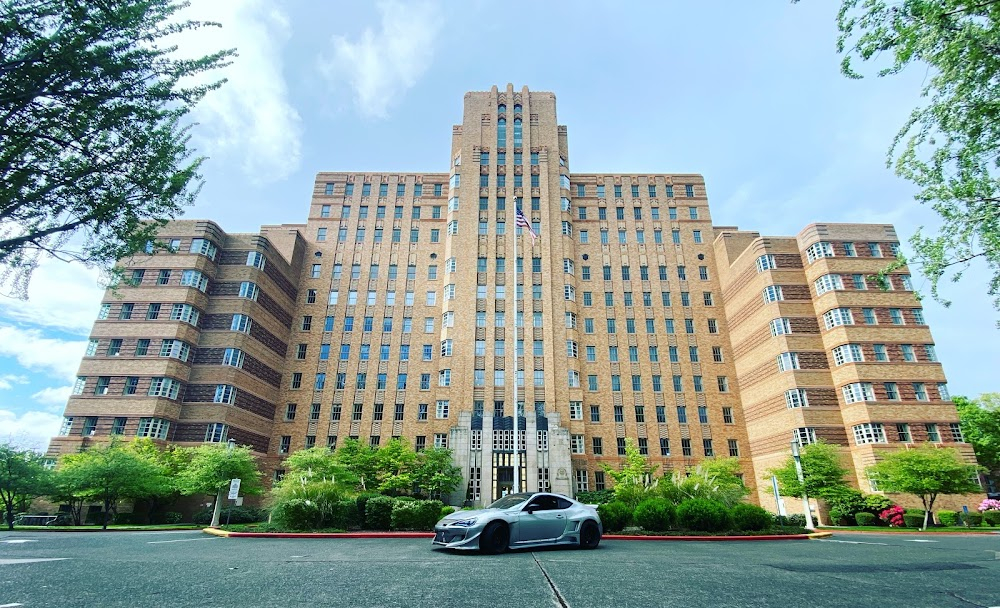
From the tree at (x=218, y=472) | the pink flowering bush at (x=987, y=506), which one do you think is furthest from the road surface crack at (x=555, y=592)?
the pink flowering bush at (x=987, y=506)

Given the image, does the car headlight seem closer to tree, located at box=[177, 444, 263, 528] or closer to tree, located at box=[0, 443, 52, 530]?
tree, located at box=[177, 444, 263, 528]

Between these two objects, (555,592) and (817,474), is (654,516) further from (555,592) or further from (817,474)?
(817,474)

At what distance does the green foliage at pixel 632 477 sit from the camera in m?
23.2

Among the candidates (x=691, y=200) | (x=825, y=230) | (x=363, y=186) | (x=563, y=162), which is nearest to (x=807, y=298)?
(x=825, y=230)

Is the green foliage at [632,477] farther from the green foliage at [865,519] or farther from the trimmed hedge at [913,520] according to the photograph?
the trimmed hedge at [913,520]

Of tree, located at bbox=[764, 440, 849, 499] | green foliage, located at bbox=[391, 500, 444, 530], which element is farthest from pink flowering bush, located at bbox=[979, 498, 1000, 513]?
green foliage, located at bbox=[391, 500, 444, 530]

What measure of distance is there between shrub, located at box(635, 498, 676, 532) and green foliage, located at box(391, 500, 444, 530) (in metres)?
8.23

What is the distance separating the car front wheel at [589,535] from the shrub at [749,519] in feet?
29.9

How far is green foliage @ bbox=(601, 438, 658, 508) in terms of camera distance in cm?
2325

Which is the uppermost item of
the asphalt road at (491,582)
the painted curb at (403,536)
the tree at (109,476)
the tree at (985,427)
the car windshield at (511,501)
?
the tree at (985,427)

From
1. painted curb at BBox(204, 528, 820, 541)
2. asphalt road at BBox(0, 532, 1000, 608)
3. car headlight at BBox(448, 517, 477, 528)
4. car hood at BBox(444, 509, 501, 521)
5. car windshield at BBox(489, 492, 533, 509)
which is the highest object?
car windshield at BBox(489, 492, 533, 509)

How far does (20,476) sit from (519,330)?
3529 centimetres

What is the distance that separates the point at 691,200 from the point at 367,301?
124 ft

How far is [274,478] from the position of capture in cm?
4244
